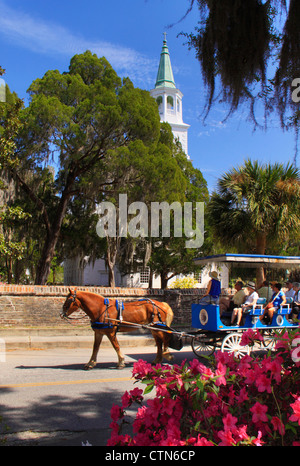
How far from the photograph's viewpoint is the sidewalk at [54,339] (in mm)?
11164

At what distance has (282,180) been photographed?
14586 millimetres

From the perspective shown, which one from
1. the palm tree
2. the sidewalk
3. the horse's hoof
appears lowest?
the sidewalk

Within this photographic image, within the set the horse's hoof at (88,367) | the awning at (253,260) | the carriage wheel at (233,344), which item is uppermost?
the awning at (253,260)

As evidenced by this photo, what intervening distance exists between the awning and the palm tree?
3.73m

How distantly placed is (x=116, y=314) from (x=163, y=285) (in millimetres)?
21436

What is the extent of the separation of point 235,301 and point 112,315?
324 cm

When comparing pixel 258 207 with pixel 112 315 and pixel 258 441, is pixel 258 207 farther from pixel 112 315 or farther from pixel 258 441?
pixel 258 441

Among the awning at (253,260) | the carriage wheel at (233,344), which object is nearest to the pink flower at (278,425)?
the carriage wheel at (233,344)

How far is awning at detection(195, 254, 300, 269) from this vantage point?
30.2ft

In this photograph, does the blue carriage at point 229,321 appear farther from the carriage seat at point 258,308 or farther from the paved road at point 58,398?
the paved road at point 58,398

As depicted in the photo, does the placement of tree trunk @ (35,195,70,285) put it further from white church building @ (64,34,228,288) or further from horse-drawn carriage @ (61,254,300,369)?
white church building @ (64,34,228,288)

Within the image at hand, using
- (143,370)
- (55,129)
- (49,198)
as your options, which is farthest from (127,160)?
(143,370)

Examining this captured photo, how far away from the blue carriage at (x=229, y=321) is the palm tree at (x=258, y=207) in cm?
428

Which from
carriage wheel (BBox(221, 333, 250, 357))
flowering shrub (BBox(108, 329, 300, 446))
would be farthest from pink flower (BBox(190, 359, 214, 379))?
carriage wheel (BBox(221, 333, 250, 357))
